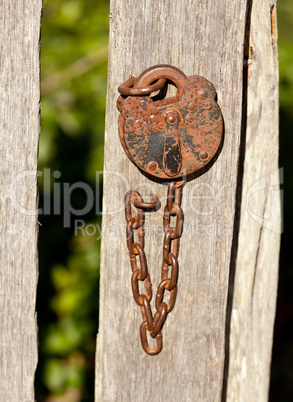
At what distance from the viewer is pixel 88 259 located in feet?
10.3

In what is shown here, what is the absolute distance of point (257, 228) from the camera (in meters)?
1.62

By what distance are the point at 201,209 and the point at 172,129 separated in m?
0.27

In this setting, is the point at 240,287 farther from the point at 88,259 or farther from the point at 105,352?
the point at 88,259

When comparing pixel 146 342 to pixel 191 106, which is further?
pixel 146 342

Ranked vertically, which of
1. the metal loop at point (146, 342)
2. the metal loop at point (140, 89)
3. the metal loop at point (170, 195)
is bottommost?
the metal loop at point (146, 342)

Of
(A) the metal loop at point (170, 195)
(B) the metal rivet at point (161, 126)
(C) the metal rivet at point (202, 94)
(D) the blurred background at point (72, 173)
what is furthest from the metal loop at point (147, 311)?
(D) the blurred background at point (72, 173)

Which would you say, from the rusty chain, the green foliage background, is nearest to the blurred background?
the green foliage background

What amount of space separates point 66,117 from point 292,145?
1599 millimetres

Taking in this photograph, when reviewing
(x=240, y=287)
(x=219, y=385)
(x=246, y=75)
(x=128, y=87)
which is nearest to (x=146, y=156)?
(x=128, y=87)

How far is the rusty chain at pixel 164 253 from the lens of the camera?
137 centimetres

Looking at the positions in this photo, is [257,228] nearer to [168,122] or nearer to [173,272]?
[173,272]

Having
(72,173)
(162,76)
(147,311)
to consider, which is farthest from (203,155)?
(72,173)

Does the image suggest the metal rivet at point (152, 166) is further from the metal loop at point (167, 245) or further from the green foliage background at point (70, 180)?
the green foliage background at point (70, 180)

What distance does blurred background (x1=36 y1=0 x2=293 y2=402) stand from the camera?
10.1 ft
